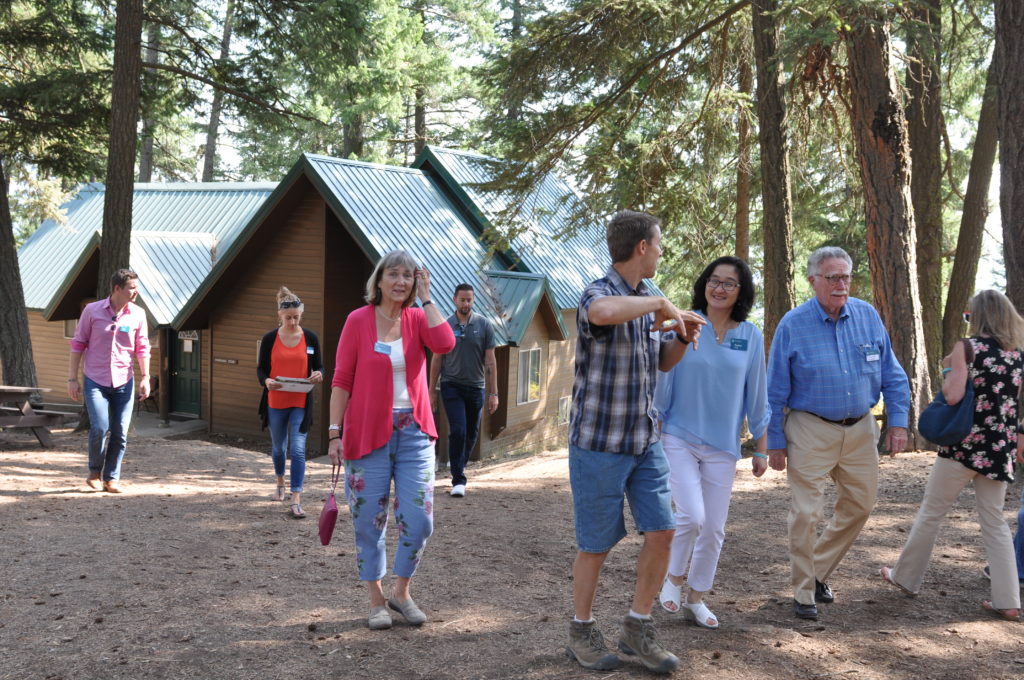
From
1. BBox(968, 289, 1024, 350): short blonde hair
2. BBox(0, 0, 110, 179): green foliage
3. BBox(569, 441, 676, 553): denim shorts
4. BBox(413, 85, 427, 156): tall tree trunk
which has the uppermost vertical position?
BBox(413, 85, 427, 156): tall tree trunk

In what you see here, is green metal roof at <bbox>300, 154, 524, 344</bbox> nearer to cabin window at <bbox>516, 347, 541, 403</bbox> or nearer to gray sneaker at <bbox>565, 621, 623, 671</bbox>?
cabin window at <bbox>516, 347, 541, 403</bbox>

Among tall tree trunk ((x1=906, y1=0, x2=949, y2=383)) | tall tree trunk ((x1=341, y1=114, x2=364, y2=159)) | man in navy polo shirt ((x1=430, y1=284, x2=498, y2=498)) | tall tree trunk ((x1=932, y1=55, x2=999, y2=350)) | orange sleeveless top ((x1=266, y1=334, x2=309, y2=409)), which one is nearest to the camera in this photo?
orange sleeveless top ((x1=266, y1=334, x2=309, y2=409))

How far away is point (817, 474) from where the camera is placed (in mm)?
5402

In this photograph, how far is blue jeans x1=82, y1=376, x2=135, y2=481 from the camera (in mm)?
8391

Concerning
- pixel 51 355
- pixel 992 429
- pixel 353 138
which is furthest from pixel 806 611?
pixel 353 138

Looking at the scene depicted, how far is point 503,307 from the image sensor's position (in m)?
18.6

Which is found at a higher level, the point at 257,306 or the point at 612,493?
the point at 257,306

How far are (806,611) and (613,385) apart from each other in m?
2.15

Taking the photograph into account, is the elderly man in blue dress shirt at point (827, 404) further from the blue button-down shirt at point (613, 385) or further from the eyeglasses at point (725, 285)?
the blue button-down shirt at point (613, 385)

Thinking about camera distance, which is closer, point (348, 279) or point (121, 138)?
point (121, 138)

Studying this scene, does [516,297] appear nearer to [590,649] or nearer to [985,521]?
[985,521]

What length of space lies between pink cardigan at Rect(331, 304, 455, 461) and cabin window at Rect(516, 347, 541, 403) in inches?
567

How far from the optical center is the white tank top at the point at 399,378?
5.06 m

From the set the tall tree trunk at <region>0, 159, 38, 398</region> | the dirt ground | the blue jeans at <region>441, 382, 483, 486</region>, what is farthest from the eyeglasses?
the tall tree trunk at <region>0, 159, 38, 398</region>
